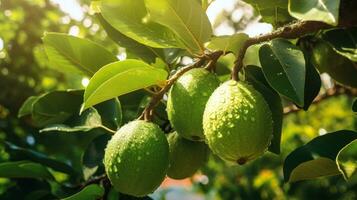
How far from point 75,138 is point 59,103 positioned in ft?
3.83

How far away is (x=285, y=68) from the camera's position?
1109mm

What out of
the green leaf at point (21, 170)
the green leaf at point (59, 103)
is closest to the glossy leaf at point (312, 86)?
the green leaf at point (59, 103)

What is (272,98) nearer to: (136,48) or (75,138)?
(136,48)

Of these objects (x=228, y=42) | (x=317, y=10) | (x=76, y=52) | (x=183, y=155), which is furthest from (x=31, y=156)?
(x=317, y=10)

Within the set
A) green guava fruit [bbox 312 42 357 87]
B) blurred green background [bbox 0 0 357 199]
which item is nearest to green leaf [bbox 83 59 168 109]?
green guava fruit [bbox 312 42 357 87]

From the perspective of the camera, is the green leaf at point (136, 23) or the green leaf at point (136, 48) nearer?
the green leaf at point (136, 23)

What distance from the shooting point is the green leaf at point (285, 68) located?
1.07m

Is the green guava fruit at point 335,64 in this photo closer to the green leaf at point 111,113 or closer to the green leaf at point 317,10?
the green leaf at point 317,10

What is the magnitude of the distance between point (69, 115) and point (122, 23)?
438 mm

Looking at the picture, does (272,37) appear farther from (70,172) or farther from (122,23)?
(70,172)

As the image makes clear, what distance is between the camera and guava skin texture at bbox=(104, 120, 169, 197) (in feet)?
3.72

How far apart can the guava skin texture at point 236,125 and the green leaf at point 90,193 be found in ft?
1.25

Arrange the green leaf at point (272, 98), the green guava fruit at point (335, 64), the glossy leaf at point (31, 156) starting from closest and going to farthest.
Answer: the green leaf at point (272, 98) < the green guava fruit at point (335, 64) < the glossy leaf at point (31, 156)

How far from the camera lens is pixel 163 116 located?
1.52 m
